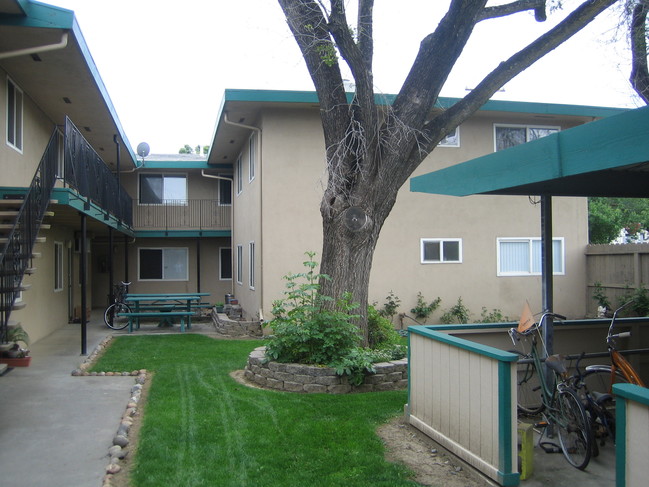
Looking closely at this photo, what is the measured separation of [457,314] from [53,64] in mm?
10193

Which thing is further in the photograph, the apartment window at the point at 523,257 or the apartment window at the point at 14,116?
the apartment window at the point at 523,257

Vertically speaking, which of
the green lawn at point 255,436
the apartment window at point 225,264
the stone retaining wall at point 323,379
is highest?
the apartment window at point 225,264

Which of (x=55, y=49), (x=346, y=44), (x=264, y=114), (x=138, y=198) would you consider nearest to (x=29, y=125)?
(x=55, y=49)

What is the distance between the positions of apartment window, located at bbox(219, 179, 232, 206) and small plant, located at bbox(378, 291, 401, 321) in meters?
9.47

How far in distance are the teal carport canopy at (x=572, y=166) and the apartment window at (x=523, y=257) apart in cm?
855

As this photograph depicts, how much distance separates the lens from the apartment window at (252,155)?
14.9m

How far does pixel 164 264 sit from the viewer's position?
2191 cm

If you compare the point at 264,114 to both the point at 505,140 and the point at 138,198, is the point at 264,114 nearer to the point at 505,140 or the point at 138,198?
the point at 505,140

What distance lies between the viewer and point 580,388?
5059mm

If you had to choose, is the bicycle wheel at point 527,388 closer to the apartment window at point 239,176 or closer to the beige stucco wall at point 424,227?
the beige stucco wall at point 424,227

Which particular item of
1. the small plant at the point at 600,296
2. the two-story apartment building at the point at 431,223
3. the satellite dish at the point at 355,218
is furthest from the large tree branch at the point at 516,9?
the small plant at the point at 600,296

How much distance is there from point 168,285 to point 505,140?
13053mm

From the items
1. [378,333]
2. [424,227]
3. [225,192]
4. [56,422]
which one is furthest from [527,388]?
[225,192]

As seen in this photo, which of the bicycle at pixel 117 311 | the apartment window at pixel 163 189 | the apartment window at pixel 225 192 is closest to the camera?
the bicycle at pixel 117 311
